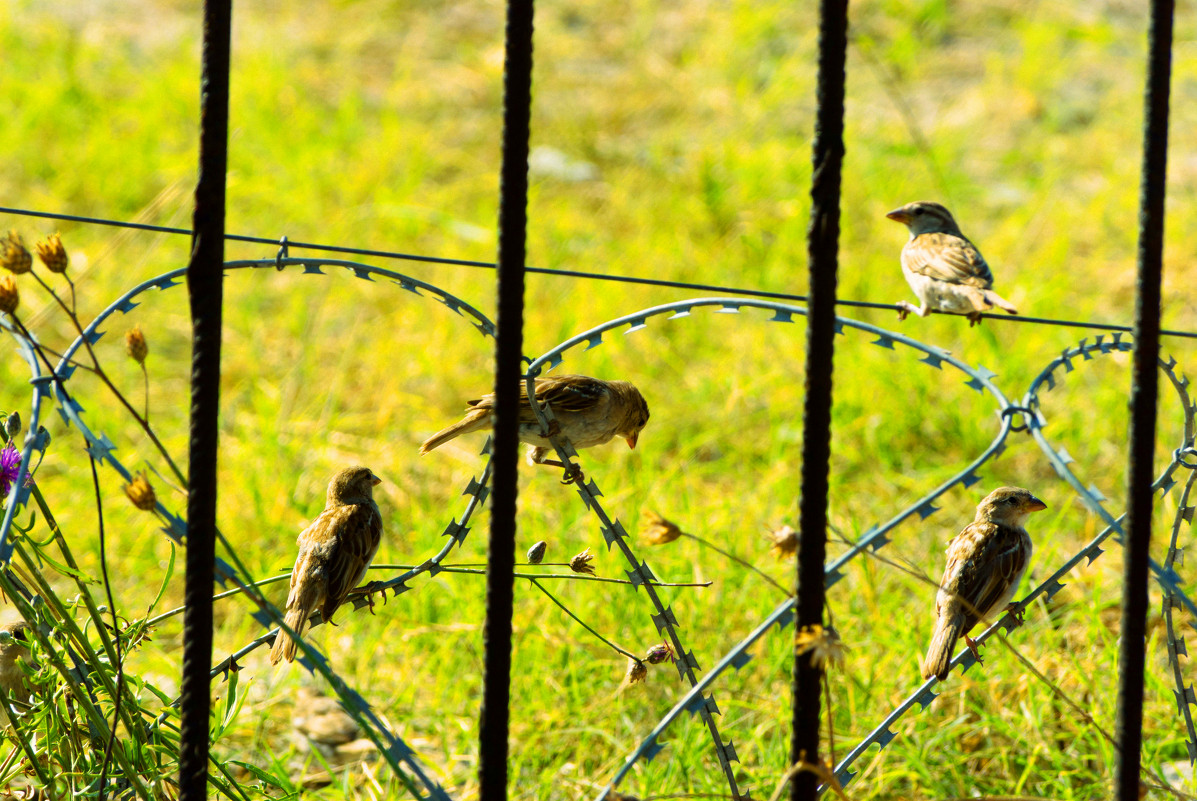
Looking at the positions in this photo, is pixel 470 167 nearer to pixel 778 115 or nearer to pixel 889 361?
pixel 778 115

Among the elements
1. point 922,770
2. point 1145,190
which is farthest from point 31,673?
point 922,770

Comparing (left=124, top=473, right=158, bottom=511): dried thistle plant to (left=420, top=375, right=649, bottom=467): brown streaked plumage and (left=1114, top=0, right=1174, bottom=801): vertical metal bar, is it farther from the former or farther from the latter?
(left=420, top=375, right=649, bottom=467): brown streaked plumage

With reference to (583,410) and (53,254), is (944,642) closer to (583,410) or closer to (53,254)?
(583,410)

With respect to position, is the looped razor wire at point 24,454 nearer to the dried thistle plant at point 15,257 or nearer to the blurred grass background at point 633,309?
the dried thistle plant at point 15,257

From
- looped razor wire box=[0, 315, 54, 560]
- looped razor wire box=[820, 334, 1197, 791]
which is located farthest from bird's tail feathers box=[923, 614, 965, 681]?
looped razor wire box=[0, 315, 54, 560]

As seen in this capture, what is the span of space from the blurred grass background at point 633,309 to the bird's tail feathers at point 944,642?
17.9 inches

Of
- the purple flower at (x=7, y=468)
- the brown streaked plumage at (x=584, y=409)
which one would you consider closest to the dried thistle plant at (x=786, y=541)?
the purple flower at (x=7, y=468)

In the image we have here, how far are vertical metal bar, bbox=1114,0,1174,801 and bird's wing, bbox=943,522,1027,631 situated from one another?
1.25 meters

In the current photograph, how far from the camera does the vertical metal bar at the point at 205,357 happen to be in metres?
1.70

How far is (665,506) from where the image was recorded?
522 centimetres

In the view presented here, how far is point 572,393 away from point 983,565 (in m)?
1.19

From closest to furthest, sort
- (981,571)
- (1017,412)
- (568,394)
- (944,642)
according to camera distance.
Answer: (1017,412) → (944,642) → (981,571) → (568,394)

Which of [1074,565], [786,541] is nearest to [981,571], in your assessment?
[1074,565]

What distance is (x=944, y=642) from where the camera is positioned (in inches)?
112
